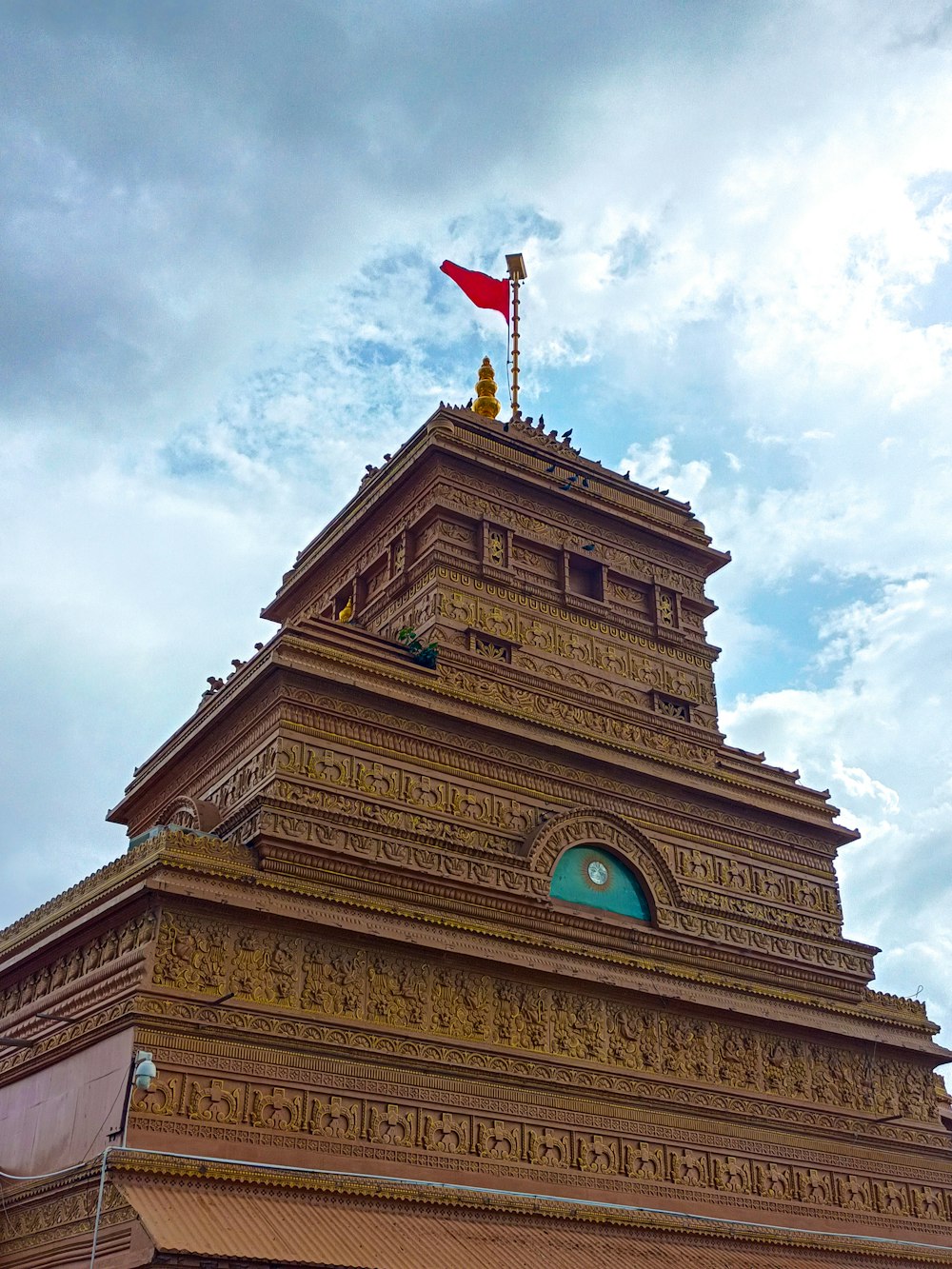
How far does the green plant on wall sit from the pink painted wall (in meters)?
7.80

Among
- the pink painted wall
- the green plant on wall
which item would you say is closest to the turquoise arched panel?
the green plant on wall

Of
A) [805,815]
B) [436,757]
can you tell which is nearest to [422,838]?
[436,757]

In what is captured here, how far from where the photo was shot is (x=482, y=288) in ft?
88.6

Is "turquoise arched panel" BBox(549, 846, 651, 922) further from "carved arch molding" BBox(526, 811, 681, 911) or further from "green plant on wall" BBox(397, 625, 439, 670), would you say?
"green plant on wall" BBox(397, 625, 439, 670)

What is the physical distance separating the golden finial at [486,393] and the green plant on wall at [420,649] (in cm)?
653

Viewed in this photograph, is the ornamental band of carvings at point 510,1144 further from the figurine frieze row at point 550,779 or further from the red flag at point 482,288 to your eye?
the red flag at point 482,288

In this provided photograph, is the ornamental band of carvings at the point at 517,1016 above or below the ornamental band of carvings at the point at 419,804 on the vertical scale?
below

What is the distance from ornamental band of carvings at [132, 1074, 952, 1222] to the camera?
1475cm

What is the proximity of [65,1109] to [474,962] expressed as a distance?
209 inches

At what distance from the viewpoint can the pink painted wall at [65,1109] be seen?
1453cm

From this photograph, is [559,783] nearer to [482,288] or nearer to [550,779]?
[550,779]

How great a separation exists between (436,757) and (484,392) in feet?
32.2

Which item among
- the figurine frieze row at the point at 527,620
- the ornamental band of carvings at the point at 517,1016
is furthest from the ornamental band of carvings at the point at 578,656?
the ornamental band of carvings at the point at 517,1016

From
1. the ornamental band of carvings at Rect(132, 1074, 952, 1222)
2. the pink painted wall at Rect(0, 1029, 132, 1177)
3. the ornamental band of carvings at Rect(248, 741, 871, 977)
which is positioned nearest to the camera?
the pink painted wall at Rect(0, 1029, 132, 1177)
